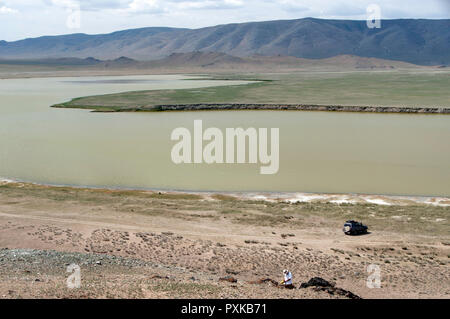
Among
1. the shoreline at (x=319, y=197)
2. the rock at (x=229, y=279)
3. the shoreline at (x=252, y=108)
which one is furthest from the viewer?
the shoreline at (x=252, y=108)

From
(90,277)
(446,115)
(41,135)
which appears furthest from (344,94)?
(90,277)

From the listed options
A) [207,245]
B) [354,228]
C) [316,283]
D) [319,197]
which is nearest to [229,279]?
[316,283]

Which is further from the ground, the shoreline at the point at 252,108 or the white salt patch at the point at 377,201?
the shoreline at the point at 252,108

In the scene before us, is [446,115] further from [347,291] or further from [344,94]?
[347,291]

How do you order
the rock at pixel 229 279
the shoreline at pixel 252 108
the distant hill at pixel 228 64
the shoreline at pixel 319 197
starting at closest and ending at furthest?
the rock at pixel 229 279 → the shoreline at pixel 319 197 → the shoreline at pixel 252 108 → the distant hill at pixel 228 64

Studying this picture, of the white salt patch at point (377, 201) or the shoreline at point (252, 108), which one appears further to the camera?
the shoreline at point (252, 108)

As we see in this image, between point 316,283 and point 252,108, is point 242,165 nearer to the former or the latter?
point 316,283

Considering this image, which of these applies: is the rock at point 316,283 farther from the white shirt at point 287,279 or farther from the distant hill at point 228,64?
the distant hill at point 228,64

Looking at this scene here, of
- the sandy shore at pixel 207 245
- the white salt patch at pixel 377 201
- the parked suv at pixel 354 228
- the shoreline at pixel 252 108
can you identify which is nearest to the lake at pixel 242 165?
the white salt patch at pixel 377 201
